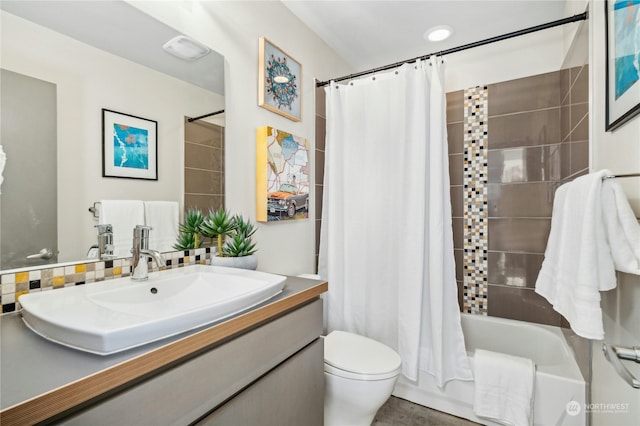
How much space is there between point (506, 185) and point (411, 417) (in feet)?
5.50

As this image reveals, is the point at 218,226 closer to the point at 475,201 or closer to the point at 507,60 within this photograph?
the point at 475,201

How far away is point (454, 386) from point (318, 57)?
2.39 m

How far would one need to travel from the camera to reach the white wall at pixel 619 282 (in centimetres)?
91

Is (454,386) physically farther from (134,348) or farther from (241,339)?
(134,348)

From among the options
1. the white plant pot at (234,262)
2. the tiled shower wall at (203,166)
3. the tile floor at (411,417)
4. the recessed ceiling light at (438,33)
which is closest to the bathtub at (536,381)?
the tile floor at (411,417)

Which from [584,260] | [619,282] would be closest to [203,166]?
[584,260]

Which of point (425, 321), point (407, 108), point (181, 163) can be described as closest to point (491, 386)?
point (425, 321)

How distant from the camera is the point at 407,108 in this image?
186 centimetres

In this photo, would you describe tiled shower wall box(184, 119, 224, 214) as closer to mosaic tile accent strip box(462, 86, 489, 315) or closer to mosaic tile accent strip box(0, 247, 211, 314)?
mosaic tile accent strip box(0, 247, 211, 314)

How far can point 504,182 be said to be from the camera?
2197mm

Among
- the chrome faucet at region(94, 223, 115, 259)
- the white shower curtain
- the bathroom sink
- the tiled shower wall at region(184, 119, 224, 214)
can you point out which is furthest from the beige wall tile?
the chrome faucet at region(94, 223, 115, 259)

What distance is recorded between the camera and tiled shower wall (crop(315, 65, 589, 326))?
2088mm

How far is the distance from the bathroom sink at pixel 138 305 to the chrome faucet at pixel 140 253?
32 mm

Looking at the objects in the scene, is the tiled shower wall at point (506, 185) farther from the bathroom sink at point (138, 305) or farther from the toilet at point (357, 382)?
the bathroom sink at point (138, 305)
